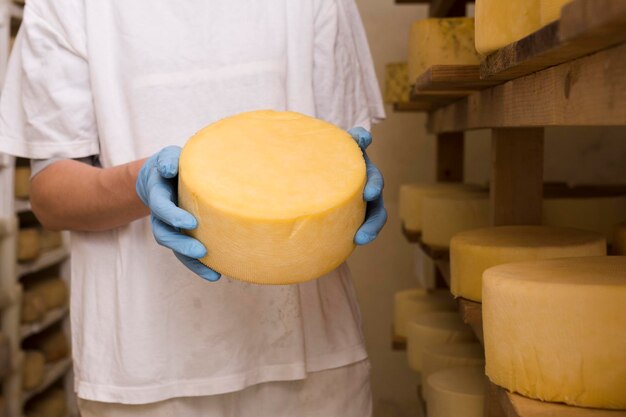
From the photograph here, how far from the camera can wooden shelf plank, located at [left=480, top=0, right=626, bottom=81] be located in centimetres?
67

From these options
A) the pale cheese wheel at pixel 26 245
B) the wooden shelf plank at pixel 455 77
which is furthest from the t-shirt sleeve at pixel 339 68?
the pale cheese wheel at pixel 26 245

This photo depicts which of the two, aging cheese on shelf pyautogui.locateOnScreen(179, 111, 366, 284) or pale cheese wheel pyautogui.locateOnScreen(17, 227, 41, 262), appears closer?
aging cheese on shelf pyautogui.locateOnScreen(179, 111, 366, 284)

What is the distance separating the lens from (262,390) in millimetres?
1440

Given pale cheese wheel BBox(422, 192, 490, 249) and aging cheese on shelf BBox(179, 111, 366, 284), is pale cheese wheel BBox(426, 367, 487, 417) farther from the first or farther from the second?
aging cheese on shelf BBox(179, 111, 366, 284)

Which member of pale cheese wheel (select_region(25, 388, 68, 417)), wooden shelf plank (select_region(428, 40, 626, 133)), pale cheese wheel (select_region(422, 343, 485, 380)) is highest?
wooden shelf plank (select_region(428, 40, 626, 133))

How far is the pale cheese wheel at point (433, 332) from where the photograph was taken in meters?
2.36

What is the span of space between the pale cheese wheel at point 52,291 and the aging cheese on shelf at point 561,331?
306 cm

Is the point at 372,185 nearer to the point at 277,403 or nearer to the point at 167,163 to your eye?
the point at 167,163

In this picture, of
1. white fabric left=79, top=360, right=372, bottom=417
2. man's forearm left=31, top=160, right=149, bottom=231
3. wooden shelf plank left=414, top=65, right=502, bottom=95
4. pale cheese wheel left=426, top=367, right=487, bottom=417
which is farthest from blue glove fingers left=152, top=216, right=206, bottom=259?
pale cheese wheel left=426, top=367, right=487, bottom=417

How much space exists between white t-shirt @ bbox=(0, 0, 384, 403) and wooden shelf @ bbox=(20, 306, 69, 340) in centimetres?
230

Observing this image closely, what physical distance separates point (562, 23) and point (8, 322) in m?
3.11

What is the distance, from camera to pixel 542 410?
38.5 inches

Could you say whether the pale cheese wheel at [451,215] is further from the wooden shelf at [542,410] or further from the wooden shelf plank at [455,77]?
the wooden shelf at [542,410]

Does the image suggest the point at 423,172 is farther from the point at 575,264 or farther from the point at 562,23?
the point at 562,23
